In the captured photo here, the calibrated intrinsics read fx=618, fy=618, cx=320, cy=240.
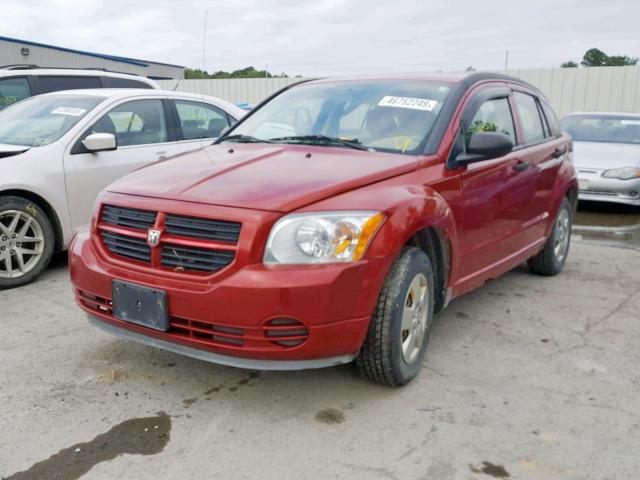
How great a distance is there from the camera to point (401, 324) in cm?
299

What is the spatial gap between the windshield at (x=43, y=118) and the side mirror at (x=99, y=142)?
1.09ft

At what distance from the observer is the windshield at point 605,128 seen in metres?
9.40

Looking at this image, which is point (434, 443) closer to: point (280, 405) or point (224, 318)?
point (280, 405)

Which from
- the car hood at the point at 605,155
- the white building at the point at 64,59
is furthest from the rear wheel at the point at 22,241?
the white building at the point at 64,59

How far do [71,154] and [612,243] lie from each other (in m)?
5.63

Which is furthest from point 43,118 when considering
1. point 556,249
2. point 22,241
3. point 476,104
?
point 556,249

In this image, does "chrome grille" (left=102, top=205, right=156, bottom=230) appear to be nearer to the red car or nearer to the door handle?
the red car

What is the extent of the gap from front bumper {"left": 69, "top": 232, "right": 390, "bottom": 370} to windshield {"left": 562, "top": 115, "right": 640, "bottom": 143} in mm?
7973

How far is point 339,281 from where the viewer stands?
104 inches

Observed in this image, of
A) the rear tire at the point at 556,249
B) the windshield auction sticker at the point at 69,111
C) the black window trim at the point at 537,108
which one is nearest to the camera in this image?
the black window trim at the point at 537,108

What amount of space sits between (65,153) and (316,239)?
3296 millimetres

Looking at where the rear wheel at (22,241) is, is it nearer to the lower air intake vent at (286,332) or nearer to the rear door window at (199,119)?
the rear door window at (199,119)

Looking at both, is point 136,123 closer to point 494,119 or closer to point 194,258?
point 494,119

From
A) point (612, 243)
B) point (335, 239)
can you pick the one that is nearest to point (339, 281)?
point (335, 239)
